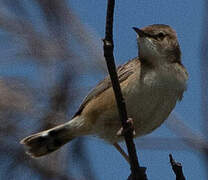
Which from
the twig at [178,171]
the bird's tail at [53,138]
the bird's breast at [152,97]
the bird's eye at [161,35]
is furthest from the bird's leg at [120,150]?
the twig at [178,171]

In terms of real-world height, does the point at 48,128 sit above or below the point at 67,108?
below

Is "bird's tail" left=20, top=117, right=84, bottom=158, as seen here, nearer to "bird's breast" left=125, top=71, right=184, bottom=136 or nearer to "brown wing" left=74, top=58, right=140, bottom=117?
"brown wing" left=74, top=58, right=140, bottom=117

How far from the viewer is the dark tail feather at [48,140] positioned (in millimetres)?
4660

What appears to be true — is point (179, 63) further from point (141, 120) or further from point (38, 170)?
point (38, 170)

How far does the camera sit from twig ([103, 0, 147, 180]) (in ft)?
9.68

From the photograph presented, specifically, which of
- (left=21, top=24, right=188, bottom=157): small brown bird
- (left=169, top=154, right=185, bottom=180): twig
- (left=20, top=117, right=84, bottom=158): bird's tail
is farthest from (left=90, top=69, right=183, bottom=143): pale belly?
(left=169, top=154, right=185, bottom=180): twig

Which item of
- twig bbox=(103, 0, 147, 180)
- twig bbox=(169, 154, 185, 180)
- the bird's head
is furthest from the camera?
the bird's head

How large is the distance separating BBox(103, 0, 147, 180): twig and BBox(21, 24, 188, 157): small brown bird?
0.72 m

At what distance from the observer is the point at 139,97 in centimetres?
436

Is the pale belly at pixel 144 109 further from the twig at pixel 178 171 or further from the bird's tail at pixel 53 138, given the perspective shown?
the twig at pixel 178 171

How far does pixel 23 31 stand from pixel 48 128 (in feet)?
3.29

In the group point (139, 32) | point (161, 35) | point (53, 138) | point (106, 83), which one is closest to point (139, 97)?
point (106, 83)

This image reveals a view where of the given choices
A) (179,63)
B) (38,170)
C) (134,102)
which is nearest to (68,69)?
(134,102)

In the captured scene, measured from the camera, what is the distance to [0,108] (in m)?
3.94
